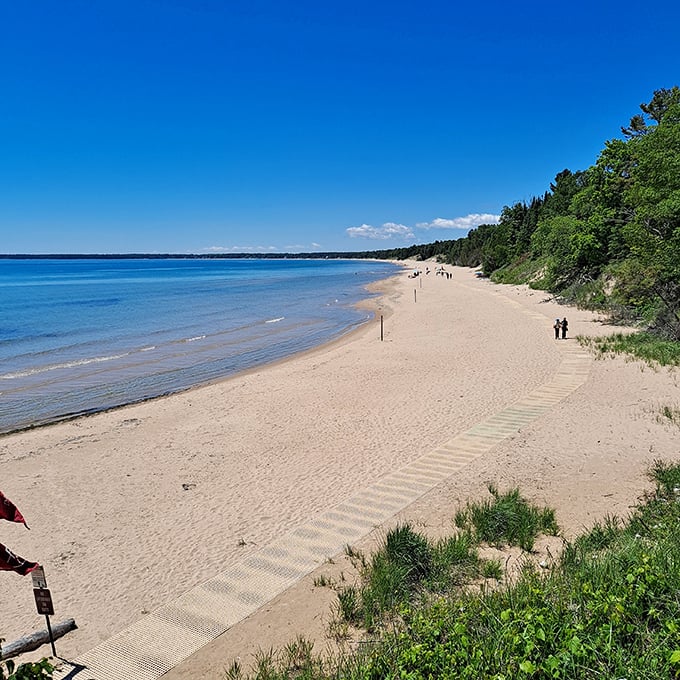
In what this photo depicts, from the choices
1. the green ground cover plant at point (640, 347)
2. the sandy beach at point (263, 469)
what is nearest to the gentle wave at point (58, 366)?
the sandy beach at point (263, 469)

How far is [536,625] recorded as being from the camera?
410 centimetres

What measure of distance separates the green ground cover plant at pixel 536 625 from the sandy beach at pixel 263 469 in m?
1.07

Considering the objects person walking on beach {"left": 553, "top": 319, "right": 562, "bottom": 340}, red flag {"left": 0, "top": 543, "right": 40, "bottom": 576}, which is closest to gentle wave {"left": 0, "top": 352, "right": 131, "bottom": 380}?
red flag {"left": 0, "top": 543, "right": 40, "bottom": 576}

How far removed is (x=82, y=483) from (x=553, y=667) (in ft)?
33.0

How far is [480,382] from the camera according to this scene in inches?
683

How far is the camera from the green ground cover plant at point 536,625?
367cm

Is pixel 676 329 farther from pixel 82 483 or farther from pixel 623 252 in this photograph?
pixel 82 483

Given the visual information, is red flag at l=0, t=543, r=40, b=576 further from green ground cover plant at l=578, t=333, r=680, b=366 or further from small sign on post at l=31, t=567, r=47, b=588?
green ground cover plant at l=578, t=333, r=680, b=366

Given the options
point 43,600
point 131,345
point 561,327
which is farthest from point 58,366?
point 561,327

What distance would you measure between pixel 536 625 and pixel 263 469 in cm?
767

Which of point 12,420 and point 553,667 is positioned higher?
point 553,667

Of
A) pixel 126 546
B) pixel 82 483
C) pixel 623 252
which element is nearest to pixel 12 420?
pixel 82 483

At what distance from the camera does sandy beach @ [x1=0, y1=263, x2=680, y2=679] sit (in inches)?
272

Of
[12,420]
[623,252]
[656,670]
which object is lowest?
[12,420]
